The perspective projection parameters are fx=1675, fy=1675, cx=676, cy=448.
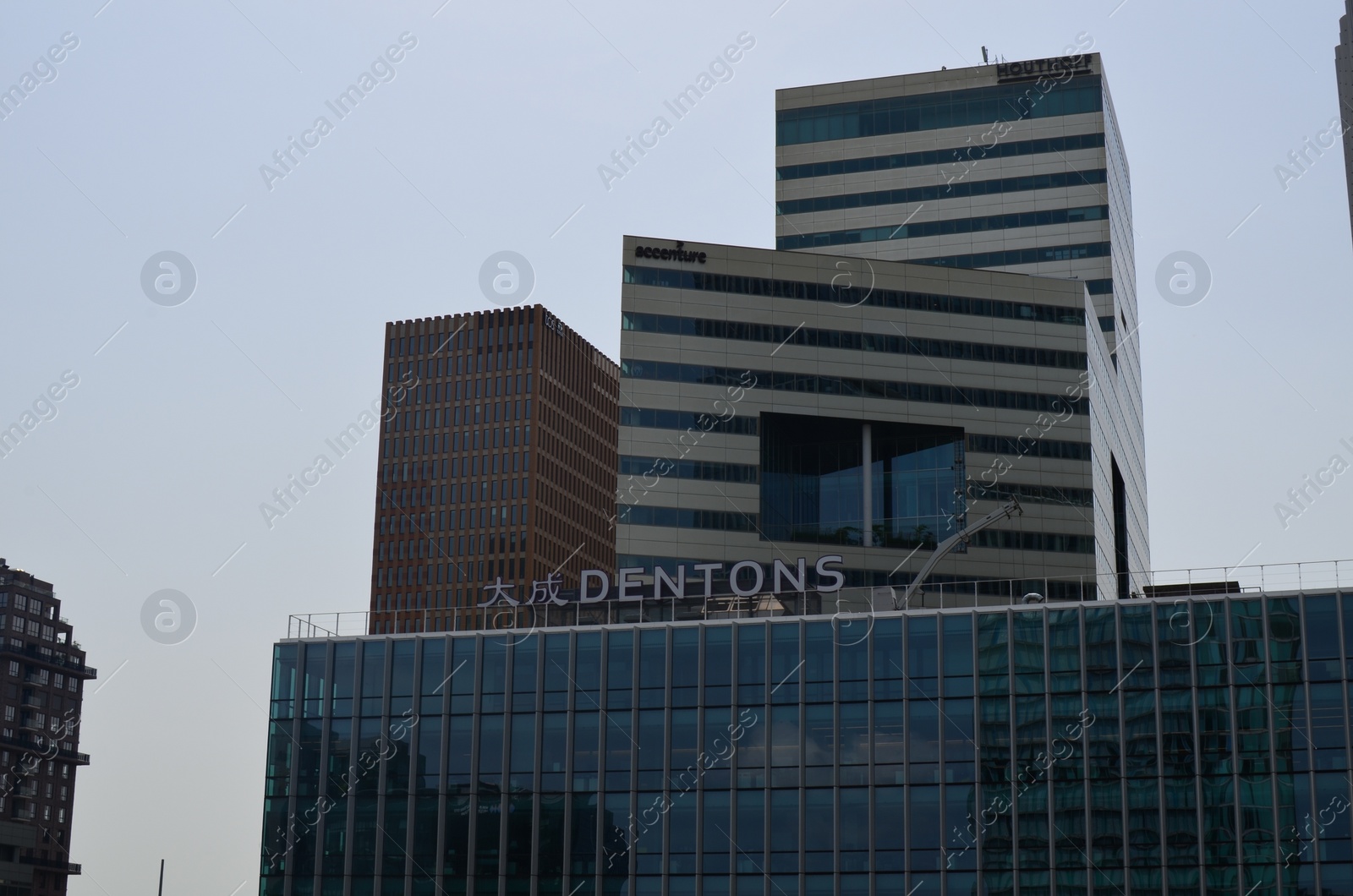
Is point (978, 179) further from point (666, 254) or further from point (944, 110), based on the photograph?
point (666, 254)

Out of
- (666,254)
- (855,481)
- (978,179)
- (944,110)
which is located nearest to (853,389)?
(855,481)

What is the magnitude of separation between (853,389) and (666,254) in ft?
65.5

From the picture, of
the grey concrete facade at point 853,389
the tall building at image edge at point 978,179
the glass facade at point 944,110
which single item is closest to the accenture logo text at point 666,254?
the grey concrete facade at point 853,389

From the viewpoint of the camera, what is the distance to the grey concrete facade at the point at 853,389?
140625 mm

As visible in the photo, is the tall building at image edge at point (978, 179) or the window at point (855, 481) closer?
the window at point (855, 481)

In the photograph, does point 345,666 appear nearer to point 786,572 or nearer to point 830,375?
point 786,572

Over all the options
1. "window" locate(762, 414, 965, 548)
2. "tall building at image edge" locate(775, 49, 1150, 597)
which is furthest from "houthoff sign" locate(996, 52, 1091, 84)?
"window" locate(762, 414, 965, 548)

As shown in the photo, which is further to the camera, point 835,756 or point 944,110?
point 944,110

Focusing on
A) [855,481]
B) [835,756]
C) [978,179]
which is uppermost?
[978,179]

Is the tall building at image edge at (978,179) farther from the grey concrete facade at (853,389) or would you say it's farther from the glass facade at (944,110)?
the grey concrete facade at (853,389)

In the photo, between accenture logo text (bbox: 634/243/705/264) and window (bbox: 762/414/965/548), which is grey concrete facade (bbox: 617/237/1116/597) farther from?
window (bbox: 762/414/965/548)

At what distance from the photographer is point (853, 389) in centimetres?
14538

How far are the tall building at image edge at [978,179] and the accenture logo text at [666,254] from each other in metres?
33.8

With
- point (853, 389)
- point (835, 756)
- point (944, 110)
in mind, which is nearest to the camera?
point (835, 756)
